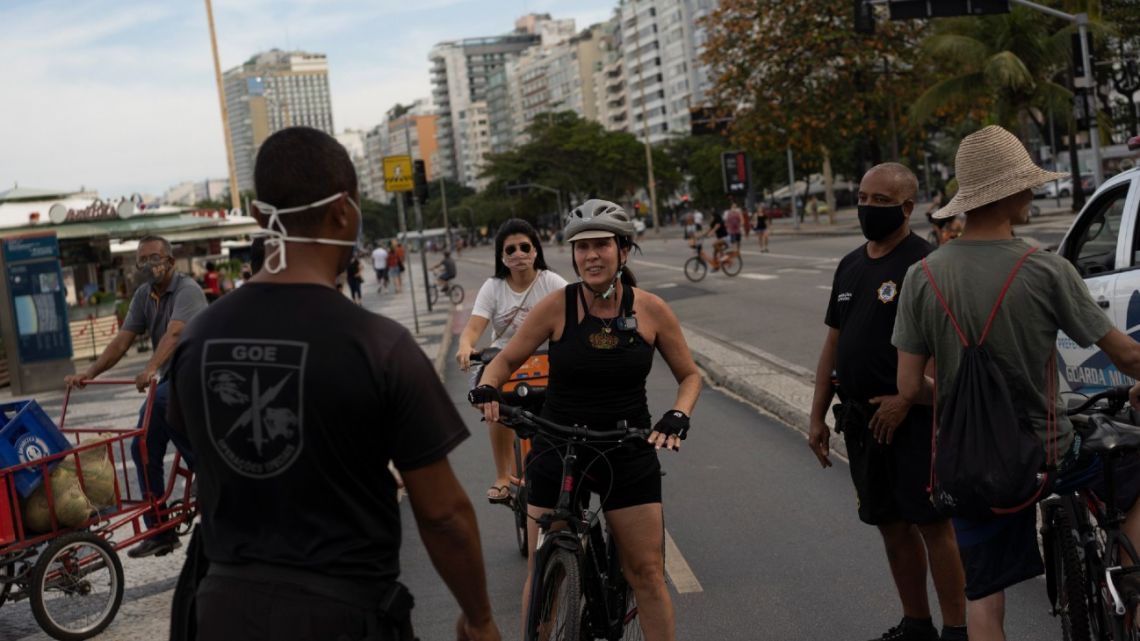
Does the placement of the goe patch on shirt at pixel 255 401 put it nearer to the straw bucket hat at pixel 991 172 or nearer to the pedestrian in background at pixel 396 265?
the straw bucket hat at pixel 991 172

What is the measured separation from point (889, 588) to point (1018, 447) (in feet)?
8.16

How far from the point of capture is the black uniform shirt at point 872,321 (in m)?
4.82

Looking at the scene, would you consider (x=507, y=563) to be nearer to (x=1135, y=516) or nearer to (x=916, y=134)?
(x=1135, y=516)

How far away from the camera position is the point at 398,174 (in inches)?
968

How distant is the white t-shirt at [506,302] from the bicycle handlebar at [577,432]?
284 centimetres

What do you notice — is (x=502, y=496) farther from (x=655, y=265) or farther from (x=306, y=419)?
(x=655, y=265)

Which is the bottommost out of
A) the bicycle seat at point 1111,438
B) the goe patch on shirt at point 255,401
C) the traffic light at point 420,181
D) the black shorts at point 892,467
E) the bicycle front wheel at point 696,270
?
the bicycle front wheel at point 696,270

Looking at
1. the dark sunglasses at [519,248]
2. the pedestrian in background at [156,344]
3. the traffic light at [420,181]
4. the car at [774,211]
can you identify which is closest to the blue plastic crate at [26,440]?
the pedestrian in background at [156,344]

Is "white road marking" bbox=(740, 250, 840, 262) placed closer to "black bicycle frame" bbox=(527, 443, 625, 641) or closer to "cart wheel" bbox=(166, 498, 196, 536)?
"cart wheel" bbox=(166, 498, 196, 536)

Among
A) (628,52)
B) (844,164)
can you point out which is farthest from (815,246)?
(628,52)

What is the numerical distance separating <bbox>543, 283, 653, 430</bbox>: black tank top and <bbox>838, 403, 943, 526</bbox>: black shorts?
815mm

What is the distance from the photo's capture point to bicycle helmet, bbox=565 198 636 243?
470 centimetres

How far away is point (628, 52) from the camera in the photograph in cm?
17300

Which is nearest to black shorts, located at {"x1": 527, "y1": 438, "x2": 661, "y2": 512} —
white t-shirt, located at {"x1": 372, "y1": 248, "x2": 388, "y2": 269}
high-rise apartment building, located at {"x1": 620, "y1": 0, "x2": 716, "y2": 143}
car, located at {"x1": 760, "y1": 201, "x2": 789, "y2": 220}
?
white t-shirt, located at {"x1": 372, "y1": 248, "x2": 388, "y2": 269}
